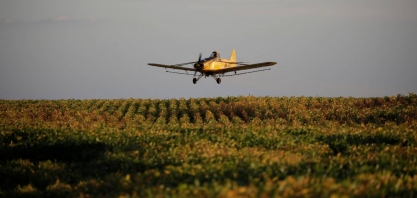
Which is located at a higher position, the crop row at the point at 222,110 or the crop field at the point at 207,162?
the crop row at the point at 222,110

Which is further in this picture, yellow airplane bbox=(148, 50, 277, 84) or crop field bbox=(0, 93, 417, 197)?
yellow airplane bbox=(148, 50, 277, 84)

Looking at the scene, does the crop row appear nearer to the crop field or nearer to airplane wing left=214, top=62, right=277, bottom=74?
airplane wing left=214, top=62, right=277, bottom=74

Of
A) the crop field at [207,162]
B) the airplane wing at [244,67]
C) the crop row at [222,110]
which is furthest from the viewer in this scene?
the airplane wing at [244,67]

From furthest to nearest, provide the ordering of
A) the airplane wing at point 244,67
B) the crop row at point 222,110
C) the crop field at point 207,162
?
the airplane wing at point 244,67, the crop row at point 222,110, the crop field at point 207,162

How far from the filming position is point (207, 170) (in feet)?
49.7

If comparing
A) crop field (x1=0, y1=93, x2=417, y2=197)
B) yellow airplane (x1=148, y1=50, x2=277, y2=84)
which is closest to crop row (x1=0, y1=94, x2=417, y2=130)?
yellow airplane (x1=148, y1=50, x2=277, y2=84)

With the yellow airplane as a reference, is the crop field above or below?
below

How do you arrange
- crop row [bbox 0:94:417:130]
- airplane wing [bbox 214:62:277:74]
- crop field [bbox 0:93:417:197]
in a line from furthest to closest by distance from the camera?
airplane wing [bbox 214:62:277:74] < crop row [bbox 0:94:417:130] < crop field [bbox 0:93:417:197]

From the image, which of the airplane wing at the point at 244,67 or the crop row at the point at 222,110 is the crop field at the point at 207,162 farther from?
the airplane wing at the point at 244,67

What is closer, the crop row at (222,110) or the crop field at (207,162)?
the crop field at (207,162)

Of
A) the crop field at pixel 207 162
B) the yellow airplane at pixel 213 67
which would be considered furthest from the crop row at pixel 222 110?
the crop field at pixel 207 162

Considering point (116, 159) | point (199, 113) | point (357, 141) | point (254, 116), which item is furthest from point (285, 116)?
point (116, 159)

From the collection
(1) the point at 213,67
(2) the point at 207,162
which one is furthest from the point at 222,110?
(2) the point at 207,162

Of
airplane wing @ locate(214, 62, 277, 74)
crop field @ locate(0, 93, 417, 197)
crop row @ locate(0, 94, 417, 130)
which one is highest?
airplane wing @ locate(214, 62, 277, 74)
